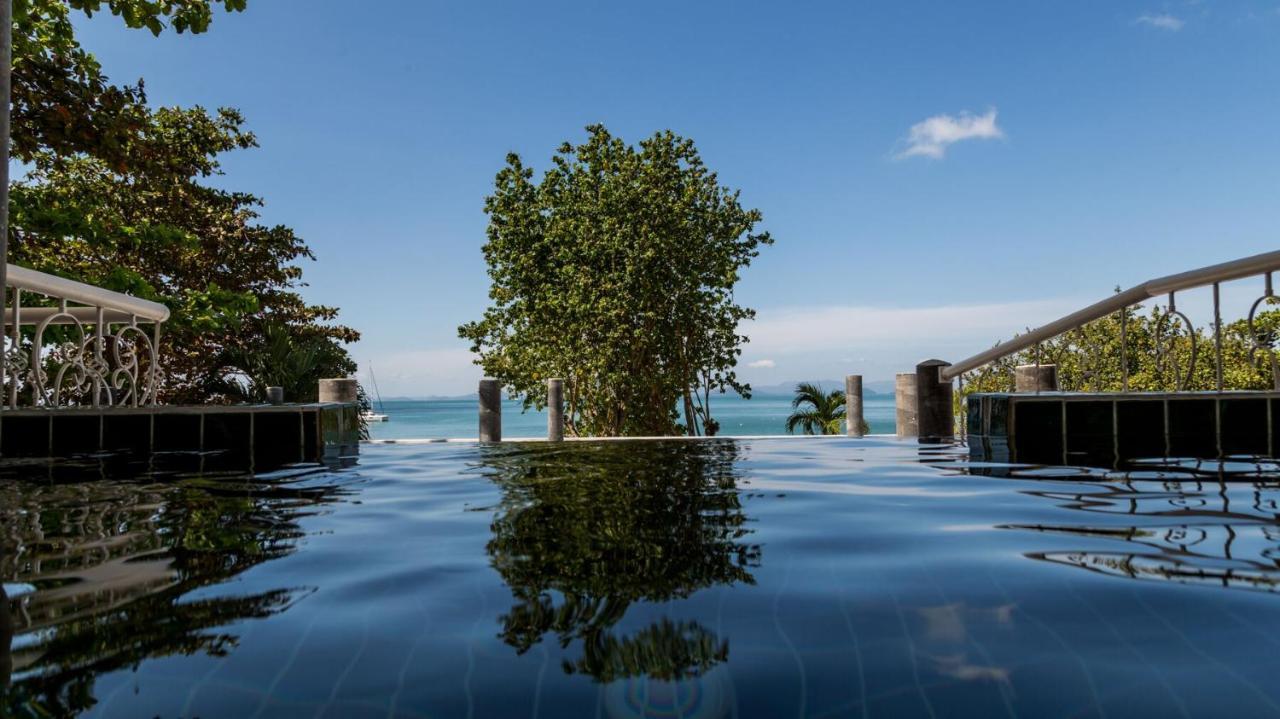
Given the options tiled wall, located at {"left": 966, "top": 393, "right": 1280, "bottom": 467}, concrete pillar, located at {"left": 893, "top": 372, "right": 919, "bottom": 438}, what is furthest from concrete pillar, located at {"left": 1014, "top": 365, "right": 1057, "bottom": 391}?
tiled wall, located at {"left": 966, "top": 393, "right": 1280, "bottom": 467}

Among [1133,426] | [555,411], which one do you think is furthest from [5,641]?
[555,411]

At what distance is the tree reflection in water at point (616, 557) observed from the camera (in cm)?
149

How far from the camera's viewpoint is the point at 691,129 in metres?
18.2

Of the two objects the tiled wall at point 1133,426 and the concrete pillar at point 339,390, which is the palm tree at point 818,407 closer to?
the concrete pillar at point 339,390

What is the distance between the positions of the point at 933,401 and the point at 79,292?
7.52m

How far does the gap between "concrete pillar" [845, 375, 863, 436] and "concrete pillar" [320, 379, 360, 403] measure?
7.07 metres

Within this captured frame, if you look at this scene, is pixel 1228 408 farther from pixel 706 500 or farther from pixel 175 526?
pixel 175 526

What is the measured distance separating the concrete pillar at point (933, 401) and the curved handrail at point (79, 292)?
7057 millimetres

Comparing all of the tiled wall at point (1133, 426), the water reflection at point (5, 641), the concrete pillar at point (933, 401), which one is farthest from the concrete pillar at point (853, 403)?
the water reflection at point (5, 641)

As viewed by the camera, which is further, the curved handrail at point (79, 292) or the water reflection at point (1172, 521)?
the curved handrail at point (79, 292)

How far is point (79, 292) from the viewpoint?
4707mm

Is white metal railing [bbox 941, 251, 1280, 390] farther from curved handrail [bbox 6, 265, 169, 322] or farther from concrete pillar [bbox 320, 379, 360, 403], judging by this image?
concrete pillar [bbox 320, 379, 360, 403]

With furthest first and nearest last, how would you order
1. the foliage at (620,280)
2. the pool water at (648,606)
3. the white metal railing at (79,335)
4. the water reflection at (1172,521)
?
1. the foliage at (620,280)
2. the white metal railing at (79,335)
3. the water reflection at (1172,521)
4. the pool water at (648,606)

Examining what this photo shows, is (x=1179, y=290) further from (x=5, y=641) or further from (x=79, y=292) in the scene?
(x=79, y=292)
